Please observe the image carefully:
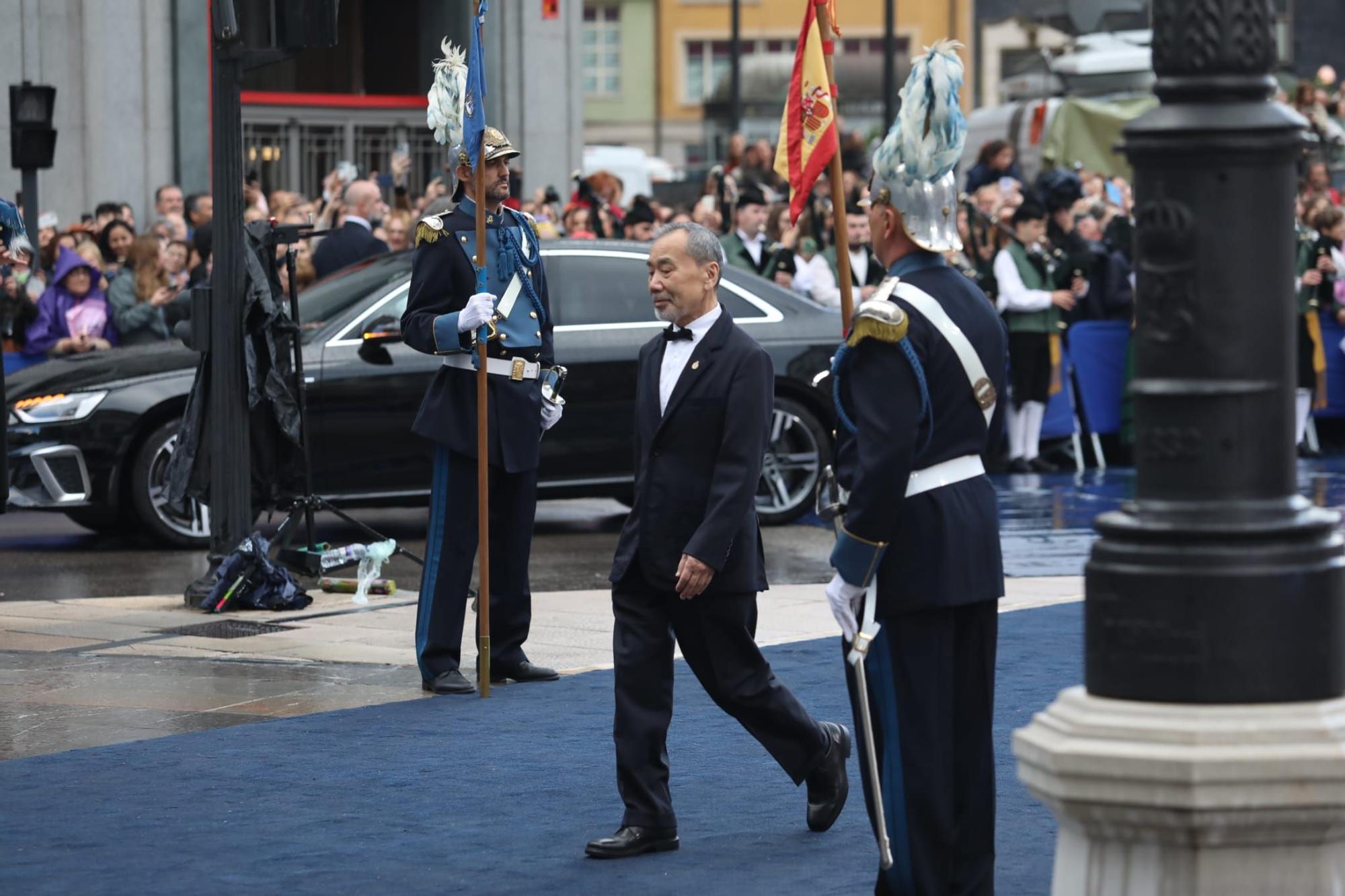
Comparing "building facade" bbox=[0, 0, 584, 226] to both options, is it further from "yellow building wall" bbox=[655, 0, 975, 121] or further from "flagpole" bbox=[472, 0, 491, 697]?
"yellow building wall" bbox=[655, 0, 975, 121]

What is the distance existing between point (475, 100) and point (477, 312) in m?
0.75

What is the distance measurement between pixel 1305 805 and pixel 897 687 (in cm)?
155

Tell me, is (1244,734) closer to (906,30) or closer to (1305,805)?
(1305,805)

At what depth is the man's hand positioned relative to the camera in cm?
652

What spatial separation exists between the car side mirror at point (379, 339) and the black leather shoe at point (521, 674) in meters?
3.99

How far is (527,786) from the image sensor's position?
7254 millimetres

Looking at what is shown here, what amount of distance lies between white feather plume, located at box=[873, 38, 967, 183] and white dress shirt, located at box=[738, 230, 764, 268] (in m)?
11.9

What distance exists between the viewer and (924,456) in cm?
557

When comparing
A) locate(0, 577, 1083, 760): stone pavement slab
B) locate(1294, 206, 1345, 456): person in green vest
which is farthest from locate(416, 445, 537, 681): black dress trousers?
locate(1294, 206, 1345, 456): person in green vest

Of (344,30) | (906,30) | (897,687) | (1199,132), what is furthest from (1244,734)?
(906,30)

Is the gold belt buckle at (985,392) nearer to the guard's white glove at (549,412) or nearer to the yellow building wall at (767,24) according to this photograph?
the guard's white glove at (549,412)

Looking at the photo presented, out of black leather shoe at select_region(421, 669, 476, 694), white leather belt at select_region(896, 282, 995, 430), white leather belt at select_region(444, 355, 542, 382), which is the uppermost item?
white leather belt at select_region(896, 282, 995, 430)

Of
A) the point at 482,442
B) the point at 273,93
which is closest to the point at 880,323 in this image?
the point at 482,442

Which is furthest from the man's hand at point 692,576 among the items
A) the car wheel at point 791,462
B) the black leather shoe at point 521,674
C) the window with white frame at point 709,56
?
the window with white frame at point 709,56
